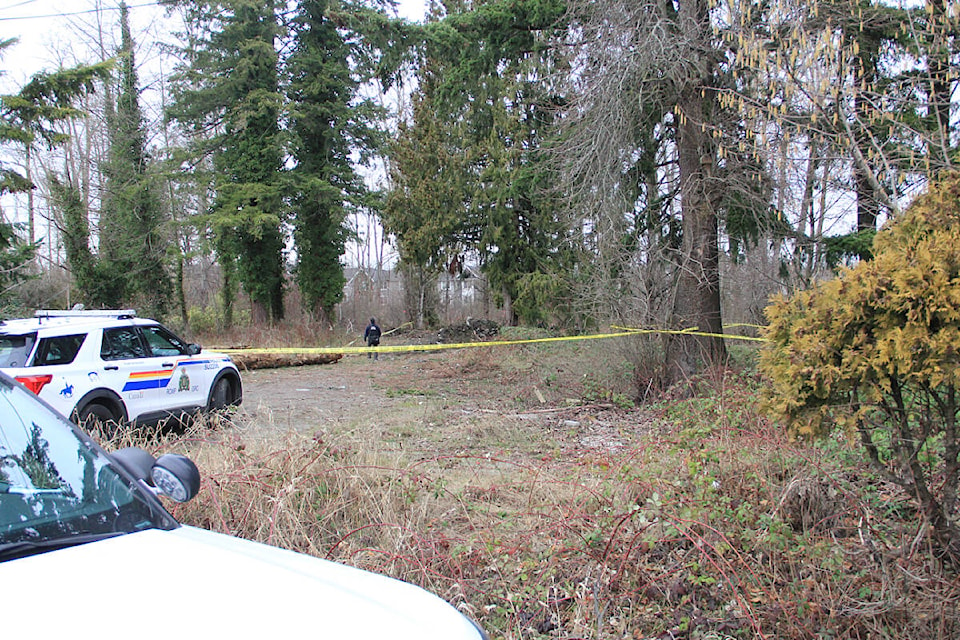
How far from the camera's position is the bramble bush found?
281 centimetres

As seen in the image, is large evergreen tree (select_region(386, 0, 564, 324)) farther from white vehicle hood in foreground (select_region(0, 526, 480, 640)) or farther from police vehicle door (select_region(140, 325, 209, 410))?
white vehicle hood in foreground (select_region(0, 526, 480, 640))

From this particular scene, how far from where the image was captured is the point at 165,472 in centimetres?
242

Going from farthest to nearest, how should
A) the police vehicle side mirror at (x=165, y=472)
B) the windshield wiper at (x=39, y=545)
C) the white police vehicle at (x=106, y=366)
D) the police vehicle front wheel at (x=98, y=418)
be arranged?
1. the police vehicle front wheel at (x=98, y=418)
2. the white police vehicle at (x=106, y=366)
3. the police vehicle side mirror at (x=165, y=472)
4. the windshield wiper at (x=39, y=545)

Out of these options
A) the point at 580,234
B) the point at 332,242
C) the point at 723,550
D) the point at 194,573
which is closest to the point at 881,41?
the point at 580,234

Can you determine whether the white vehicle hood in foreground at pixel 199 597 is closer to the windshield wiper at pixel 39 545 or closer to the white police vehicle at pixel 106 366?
the windshield wiper at pixel 39 545

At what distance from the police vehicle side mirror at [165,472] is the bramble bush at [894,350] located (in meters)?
2.70

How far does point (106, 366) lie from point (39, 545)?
601 cm

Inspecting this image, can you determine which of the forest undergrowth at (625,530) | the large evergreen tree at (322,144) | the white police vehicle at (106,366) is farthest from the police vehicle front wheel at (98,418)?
the large evergreen tree at (322,144)

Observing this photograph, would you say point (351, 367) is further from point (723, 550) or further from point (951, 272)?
point (951, 272)

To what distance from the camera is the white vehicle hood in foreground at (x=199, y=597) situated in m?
1.55

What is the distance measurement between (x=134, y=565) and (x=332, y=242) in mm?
26934

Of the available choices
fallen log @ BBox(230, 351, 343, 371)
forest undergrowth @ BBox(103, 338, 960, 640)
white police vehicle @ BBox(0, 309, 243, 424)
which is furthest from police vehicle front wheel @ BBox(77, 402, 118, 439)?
fallen log @ BBox(230, 351, 343, 371)

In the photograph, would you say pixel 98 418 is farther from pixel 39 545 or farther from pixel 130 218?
pixel 130 218

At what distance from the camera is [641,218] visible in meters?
12.6
